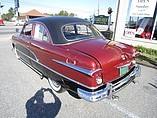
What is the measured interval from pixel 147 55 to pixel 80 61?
Answer: 17.2ft

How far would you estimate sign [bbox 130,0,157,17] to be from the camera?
6.71m

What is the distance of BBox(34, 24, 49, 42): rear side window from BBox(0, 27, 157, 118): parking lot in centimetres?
126

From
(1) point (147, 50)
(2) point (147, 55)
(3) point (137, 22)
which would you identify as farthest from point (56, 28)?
(3) point (137, 22)

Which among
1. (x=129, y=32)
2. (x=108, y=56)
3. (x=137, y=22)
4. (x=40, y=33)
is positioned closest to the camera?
(x=108, y=56)

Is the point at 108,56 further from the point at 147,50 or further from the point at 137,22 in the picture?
the point at 137,22

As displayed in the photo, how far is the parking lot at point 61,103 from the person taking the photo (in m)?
2.43

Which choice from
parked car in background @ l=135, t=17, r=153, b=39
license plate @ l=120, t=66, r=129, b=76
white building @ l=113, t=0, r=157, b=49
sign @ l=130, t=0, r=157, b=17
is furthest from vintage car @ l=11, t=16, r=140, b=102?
sign @ l=130, t=0, r=157, b=17

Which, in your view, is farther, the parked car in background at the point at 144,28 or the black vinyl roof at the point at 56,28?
the parked car in background at the point at 144,28

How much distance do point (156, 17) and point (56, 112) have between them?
22.8ft

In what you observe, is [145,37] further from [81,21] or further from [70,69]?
[70,69]

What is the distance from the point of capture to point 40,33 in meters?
3.24

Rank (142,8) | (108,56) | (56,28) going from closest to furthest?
1. (108,56)
2. (56,28)
3. (142,8)

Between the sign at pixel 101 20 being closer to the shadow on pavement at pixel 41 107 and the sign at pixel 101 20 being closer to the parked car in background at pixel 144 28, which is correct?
the parked car in background at pixel 144 28

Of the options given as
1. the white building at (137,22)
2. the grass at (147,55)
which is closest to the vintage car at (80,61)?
the grass at (147,55)
